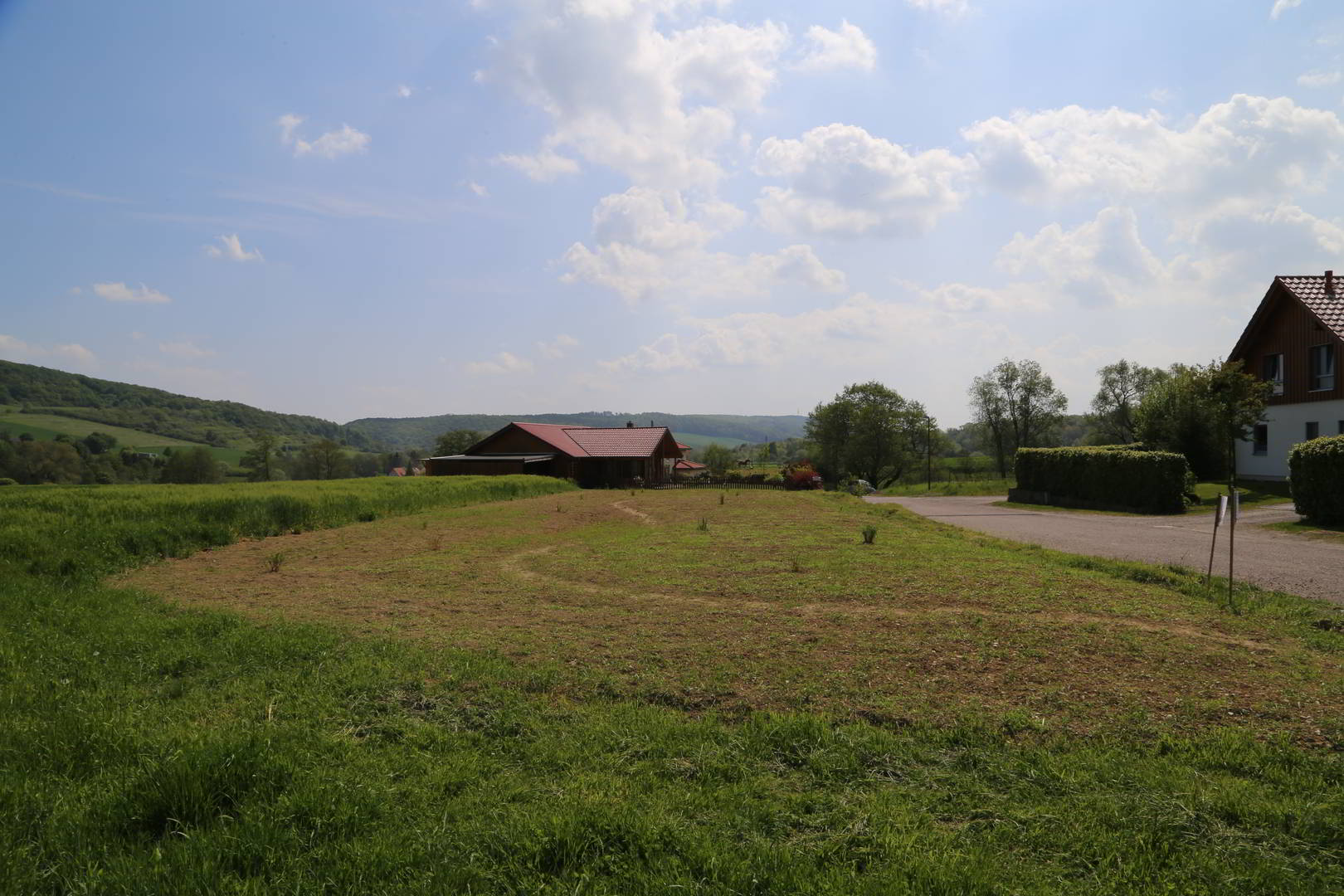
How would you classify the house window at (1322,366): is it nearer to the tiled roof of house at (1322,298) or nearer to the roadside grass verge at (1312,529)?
the tiled roof of house at (1322,298)

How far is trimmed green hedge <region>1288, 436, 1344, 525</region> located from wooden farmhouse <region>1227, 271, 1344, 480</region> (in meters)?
13.5

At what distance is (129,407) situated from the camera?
127 meters

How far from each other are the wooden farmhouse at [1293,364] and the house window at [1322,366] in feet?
0.09

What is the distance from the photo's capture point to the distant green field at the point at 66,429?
89188 mm

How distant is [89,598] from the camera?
8984 millimetres

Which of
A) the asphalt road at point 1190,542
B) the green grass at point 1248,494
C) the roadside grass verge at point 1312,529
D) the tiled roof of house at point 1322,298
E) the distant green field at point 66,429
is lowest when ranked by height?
the asphalt road at point 1190,542

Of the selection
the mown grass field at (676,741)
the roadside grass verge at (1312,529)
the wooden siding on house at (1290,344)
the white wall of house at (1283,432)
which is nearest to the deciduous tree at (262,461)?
the mown grass field at (676,741)

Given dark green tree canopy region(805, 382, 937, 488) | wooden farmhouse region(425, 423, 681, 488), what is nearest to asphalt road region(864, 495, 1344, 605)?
wooden farmhouse region(425, 423, 681, 488)

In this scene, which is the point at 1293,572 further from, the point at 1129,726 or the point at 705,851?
the point at 705,851

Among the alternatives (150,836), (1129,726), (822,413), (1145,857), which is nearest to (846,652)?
(1129,726)

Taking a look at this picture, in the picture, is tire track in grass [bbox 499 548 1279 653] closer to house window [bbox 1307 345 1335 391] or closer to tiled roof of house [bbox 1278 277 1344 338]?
tiled roof of house [bbox 1278 277 1344 338]

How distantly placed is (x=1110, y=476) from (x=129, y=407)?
518 ft

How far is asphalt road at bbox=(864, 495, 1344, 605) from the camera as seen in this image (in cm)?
1056

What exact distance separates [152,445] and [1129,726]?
12399cm
